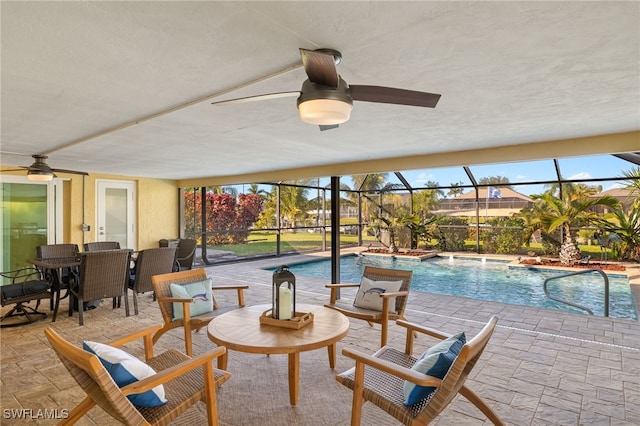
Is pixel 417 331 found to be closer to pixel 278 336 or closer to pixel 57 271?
pixel 278 336

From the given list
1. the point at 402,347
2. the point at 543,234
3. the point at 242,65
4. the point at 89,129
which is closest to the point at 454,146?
the point at 402,347

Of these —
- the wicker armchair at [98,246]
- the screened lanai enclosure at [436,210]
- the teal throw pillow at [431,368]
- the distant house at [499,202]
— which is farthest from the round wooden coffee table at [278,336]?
the distant house at [499,202]

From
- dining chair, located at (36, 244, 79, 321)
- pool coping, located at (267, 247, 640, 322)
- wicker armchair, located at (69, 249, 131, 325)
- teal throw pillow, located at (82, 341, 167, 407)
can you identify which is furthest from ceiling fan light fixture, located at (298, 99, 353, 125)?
pool coping, located at (267, 247, 640, 322)

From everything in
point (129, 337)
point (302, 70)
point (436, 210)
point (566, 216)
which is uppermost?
point (302, 70)

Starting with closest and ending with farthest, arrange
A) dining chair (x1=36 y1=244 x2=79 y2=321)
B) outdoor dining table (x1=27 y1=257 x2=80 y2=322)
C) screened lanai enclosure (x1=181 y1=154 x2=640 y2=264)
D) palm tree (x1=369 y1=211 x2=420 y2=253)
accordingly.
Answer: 1. outdoor dining table (x1=27 y1=257 x2=80 y2=322)
2. dining chair (x1=36 y1=244 x2=79 y2=321)
3. screened lanai enclosure (x1=181 y1=154 x2=640 y2=264)
4. palm tree (x1=369 y1=211 x2=420 y2=253)

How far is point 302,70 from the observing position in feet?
7.13

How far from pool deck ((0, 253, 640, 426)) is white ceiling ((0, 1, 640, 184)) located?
2198 mm

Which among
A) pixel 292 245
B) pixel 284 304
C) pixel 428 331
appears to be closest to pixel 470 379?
pixel 428 331

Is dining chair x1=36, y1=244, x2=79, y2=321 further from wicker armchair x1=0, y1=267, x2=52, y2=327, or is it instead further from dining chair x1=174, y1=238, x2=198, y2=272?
dining chair x1=174, y1=238, x2=198, y2=272

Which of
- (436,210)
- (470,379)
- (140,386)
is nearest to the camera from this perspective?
(140,386)

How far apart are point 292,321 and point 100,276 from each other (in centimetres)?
311

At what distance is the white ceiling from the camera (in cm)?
156

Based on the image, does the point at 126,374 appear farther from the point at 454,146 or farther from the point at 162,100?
the point at 454,146

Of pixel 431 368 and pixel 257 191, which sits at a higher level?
pixel 257 191
